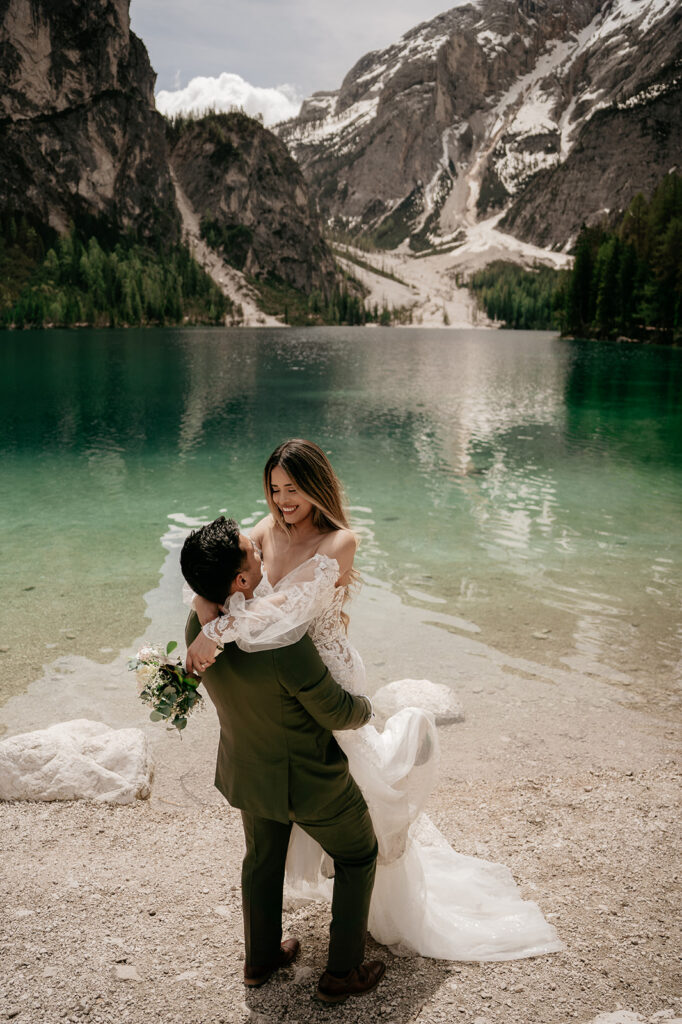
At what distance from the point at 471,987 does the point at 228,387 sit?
175 ft

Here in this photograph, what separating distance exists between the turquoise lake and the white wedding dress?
232 inches

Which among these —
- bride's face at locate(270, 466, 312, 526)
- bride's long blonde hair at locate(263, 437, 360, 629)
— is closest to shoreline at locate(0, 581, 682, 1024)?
bride's long blonde hair at locate(263, 437, 360, 629)

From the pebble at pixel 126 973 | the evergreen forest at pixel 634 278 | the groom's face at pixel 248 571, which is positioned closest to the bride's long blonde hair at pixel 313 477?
the groom's face at pixel 248 571

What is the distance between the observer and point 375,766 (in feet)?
12.8

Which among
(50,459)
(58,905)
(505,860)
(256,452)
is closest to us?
(58,905)

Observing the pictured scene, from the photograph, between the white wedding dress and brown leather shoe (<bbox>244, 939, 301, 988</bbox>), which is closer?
the white wedding dress

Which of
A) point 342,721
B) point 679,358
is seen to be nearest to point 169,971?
point 342,721

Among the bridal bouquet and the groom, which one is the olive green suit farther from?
the bridal bouquet

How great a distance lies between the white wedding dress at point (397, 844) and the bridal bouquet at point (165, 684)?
0.51 metres

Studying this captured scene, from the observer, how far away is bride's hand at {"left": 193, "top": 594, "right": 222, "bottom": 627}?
11.2 feet

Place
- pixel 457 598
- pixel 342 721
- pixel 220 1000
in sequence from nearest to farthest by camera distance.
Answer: pixel 342 721
pixel 220 1000
pixel 457 598

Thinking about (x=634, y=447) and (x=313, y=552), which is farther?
(x=634, y=447)

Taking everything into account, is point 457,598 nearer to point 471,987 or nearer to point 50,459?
point 471,987

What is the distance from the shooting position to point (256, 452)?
97.1ft
